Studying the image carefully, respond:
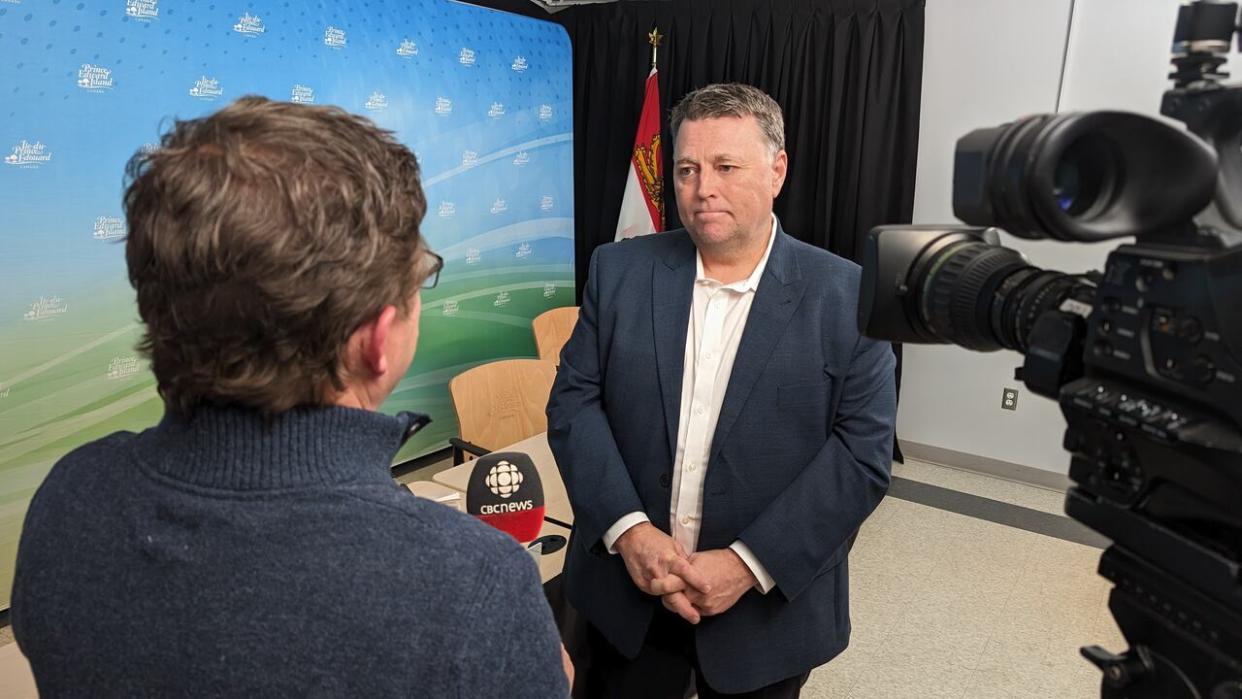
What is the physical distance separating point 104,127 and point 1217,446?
10.4 feet

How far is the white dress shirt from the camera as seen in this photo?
1.46 metres

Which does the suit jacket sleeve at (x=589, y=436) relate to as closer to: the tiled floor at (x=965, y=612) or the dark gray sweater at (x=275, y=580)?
the dark gray sweater at (x=275, y=580)

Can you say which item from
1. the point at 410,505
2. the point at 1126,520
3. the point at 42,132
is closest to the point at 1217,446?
the point at 1126,520

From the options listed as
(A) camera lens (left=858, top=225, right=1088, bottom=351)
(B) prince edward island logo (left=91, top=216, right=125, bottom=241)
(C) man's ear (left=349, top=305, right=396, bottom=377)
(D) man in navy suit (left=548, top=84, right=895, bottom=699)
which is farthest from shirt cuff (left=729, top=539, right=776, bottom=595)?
(B) prince edward island logo (left=91, top=216, right=125, bottom=241)

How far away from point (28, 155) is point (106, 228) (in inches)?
12.7

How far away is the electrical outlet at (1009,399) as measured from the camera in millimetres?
4020

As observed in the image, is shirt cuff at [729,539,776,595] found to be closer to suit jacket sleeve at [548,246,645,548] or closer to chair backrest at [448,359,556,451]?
suit jacket sleeve at [548,246,645,548]

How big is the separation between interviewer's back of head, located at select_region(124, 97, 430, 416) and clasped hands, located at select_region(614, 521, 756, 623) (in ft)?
2.80

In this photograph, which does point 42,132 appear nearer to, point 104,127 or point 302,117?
point 104,127

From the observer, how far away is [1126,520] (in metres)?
0.71

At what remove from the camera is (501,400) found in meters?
2.84

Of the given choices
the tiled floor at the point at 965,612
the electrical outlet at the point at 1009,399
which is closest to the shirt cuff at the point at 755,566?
the tiled floor at the point at 965,612

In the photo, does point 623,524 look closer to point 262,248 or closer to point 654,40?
point 262,248

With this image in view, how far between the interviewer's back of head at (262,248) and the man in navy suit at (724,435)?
86 cm
